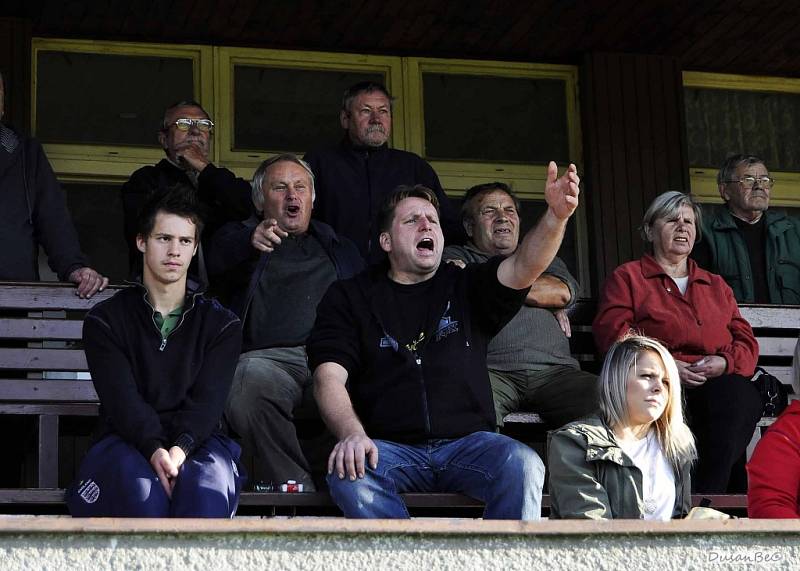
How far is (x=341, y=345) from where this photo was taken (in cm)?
520

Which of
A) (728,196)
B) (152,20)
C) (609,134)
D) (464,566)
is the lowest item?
(464,566)

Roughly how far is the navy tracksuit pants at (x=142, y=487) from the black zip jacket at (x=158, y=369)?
0.06 meters

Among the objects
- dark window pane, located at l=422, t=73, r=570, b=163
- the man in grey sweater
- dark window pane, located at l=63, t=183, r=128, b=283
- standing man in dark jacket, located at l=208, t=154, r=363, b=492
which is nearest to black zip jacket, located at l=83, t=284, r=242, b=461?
standing man in dark jacket, located at l=208, t=154, r=363, b=492

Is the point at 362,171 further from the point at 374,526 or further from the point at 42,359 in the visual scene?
the point at 374,526

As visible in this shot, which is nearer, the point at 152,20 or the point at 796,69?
the point at 152,20

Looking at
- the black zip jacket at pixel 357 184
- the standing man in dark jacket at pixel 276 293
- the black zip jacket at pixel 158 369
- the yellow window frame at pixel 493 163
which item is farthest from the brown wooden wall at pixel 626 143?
the black zip jacket at pixel 158 369

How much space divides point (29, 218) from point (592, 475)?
9.59 feet

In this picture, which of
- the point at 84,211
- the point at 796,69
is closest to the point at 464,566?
the point at 84,211

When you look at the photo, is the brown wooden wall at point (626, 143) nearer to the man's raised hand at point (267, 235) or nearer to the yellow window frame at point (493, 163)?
the yellow window frame at point (493, 163)

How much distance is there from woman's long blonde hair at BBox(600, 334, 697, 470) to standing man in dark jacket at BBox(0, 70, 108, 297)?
2355 mm

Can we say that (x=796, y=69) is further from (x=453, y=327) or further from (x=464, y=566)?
(x=464, y=566)

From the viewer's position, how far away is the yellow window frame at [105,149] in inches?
316

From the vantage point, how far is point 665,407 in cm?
475

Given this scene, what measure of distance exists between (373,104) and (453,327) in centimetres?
198
